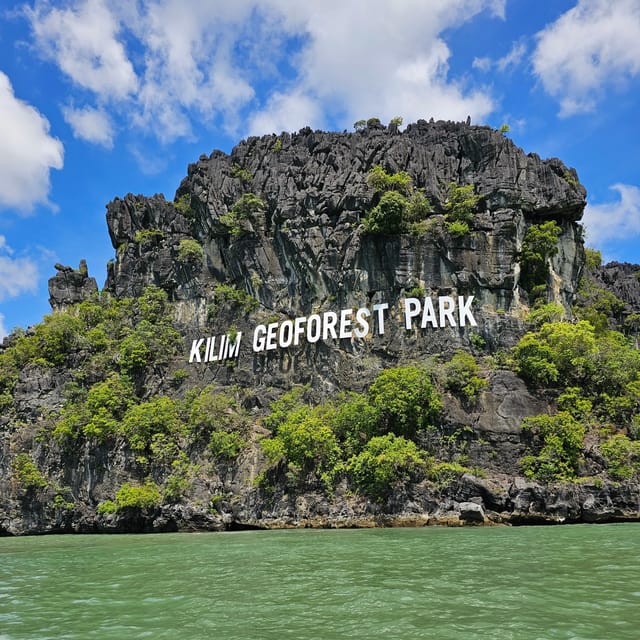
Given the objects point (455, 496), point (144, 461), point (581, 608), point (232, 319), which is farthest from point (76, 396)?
point (581, 608)

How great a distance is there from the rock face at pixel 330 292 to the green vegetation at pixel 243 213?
0.21 metres

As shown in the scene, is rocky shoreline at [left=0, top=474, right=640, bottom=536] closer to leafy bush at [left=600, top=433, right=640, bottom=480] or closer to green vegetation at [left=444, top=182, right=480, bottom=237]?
leafy bush at [left=600, top=433, right=640, bottom=480]

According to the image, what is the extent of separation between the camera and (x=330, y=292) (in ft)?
132

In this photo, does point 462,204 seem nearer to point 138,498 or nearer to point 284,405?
point 284,405

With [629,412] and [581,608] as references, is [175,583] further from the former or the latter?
[629,412]

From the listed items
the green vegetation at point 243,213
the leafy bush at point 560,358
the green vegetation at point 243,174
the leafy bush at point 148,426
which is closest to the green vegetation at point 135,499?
the leafy bush at point 148,426

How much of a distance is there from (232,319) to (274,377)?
625 centimetres

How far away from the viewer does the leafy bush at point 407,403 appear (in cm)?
3134

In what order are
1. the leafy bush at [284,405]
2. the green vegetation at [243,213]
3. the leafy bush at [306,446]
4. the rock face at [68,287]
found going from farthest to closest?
the rock face at [68,287], the green vegetation at [243,213], the leafy bush at [284,405], the leafy bush at [306,446]

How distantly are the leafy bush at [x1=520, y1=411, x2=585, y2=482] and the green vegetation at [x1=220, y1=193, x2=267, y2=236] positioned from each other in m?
24.7

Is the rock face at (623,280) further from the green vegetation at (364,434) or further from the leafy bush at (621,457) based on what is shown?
the green vegetation at (364,434)

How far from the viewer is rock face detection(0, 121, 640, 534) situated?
31438 mm

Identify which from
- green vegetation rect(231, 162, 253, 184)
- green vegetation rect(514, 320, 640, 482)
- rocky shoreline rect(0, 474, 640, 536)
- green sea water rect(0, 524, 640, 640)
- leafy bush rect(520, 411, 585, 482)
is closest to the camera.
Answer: green sea water rect(0, 524, 640, 640)

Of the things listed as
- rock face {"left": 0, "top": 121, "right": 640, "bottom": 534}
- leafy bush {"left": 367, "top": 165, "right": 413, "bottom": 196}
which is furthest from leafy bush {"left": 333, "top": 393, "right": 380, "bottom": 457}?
leafy bush {"left": 367, "top": 165, "right": 413, "bottom": 196}
